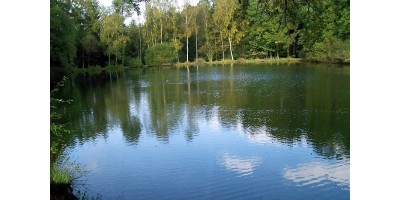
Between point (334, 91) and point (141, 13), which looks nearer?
point (334, 91)

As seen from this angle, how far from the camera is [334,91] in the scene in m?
18.8

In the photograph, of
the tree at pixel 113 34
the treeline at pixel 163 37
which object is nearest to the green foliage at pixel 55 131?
the tree at pixel 113 34

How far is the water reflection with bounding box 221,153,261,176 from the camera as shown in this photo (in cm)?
878

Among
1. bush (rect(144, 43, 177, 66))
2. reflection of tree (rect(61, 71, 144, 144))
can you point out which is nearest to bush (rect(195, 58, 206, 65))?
bush (rect(144, 43, 177, 66))

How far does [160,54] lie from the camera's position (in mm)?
44812

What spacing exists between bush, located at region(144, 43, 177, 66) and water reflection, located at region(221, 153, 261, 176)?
35.7m

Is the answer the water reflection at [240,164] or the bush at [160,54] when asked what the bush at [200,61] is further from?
the water reflection at [240,164]

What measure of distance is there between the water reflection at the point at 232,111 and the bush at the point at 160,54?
793 inches

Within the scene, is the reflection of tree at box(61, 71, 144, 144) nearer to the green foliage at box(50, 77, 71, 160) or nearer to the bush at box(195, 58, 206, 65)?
the green foliage at box(50, 77, 71, 160)
